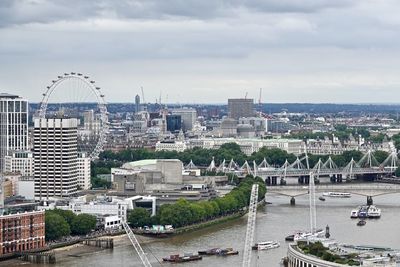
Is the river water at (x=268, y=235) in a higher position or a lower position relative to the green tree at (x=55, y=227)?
lower

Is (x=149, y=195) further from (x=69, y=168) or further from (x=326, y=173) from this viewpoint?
(x=326, y=173)

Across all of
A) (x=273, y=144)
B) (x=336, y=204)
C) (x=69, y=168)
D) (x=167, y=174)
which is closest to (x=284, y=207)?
(x=336, y=204)

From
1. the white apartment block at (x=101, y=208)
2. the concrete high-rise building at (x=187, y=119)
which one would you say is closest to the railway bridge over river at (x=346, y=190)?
the white apartment block at (x=101, y=208)

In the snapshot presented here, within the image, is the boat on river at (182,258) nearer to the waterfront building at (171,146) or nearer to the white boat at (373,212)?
the white boat at (373,212)

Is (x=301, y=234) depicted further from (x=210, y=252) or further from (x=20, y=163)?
(x=20, y=163)

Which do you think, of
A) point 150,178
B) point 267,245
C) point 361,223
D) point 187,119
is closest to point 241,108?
point 187,119

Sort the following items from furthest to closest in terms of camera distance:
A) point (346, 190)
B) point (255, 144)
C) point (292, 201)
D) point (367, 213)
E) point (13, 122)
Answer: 1. point (255, 144)
2. point (13, 122)
3. point (346, 190)
4. point (292, 201)
5. point (367, 213)

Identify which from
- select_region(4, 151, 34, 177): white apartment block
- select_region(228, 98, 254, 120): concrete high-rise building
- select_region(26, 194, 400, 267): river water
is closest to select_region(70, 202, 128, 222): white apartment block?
select_region(26, 194, 400, 267): river water
